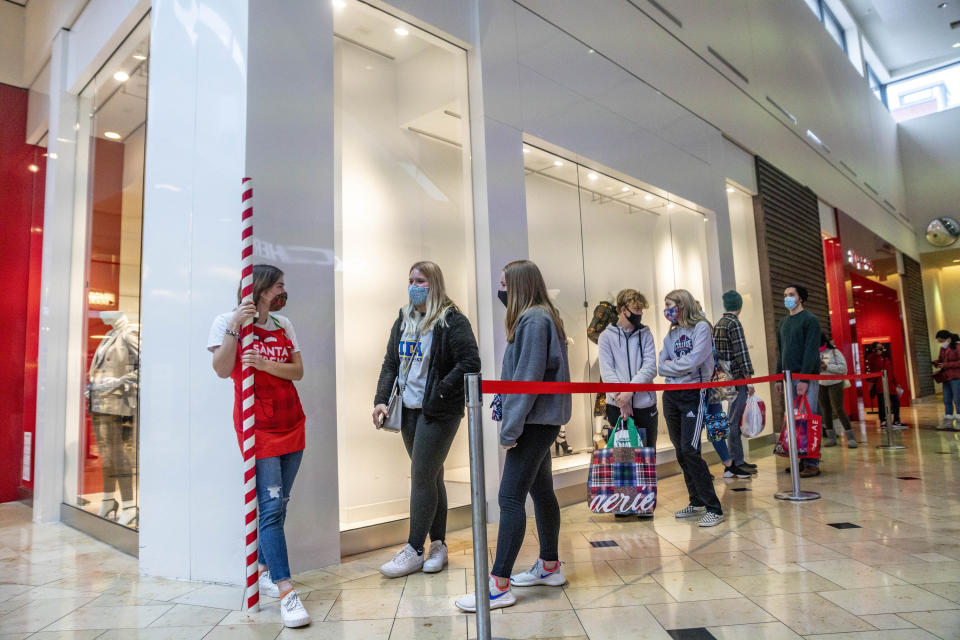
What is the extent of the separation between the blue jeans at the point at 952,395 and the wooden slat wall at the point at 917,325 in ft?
24.9

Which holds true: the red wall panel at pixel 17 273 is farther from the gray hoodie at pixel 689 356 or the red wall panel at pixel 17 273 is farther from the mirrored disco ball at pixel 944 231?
the mirrored disco ball at pixel 944 231

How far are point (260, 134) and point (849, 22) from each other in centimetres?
1588

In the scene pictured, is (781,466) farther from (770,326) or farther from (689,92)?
(689,92)

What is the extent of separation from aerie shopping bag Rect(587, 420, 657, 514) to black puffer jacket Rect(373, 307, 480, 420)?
1071 mm

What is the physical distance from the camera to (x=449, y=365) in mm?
3025

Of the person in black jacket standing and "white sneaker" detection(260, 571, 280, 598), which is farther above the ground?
the person in black jacket standing

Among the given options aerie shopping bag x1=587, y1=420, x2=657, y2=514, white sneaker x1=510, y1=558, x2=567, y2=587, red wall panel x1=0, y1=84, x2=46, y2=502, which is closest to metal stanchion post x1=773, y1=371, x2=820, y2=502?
aerie shopping bag x1=587, y1=420, x2=657, y2=514

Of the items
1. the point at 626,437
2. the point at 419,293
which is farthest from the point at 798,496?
the point at 419,293

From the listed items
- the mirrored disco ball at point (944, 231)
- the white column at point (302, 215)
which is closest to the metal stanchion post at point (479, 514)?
the white column at point (302, 215)

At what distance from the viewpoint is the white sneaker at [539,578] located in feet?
9.09

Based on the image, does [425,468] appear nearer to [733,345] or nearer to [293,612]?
[293,612]

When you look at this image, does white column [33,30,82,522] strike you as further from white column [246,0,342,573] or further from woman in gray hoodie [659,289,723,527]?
woman in gray hoodie [659,289,723,527]

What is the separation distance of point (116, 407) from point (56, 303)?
1541 millimetres

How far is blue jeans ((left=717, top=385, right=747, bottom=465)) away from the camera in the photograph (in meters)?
5.60
